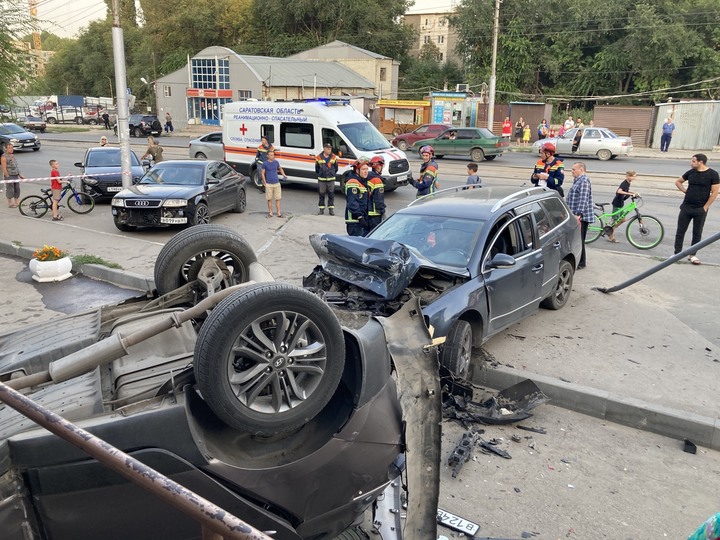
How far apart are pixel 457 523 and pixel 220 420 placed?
1887 mm

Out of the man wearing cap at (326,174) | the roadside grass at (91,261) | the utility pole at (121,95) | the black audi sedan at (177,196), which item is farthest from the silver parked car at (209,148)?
the roadside grass at (91,261)

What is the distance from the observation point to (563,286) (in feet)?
26.6

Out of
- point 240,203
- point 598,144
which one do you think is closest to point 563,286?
point 240,203

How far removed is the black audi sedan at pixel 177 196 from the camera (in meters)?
12.2

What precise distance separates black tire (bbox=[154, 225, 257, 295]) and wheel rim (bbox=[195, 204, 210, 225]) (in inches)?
330

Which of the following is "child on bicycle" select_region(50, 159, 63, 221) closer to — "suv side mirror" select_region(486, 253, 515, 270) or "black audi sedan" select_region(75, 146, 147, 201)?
"black audi sedan" select_region(75, 146, 147, 201)

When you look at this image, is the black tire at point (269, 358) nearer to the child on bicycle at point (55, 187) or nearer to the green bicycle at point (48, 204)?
the child on bicycle at point (55, 187)

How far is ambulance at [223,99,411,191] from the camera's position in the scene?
1680 centimetres

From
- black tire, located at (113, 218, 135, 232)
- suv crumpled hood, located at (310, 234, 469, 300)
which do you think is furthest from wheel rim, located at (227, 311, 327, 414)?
black tire, located at (113, 218, 135, 232)

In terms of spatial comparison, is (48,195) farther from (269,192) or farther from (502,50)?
(502,50)

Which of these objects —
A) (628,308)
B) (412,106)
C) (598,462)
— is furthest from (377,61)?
(598,462)

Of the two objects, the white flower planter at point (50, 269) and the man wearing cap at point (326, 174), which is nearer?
the white flower planter at point (50, 269)

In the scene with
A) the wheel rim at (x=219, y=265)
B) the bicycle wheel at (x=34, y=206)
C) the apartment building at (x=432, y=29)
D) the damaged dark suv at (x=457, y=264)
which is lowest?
the bicycle wheel at (x=34, y=206)

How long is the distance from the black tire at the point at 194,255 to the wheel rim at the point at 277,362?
1404 mm
